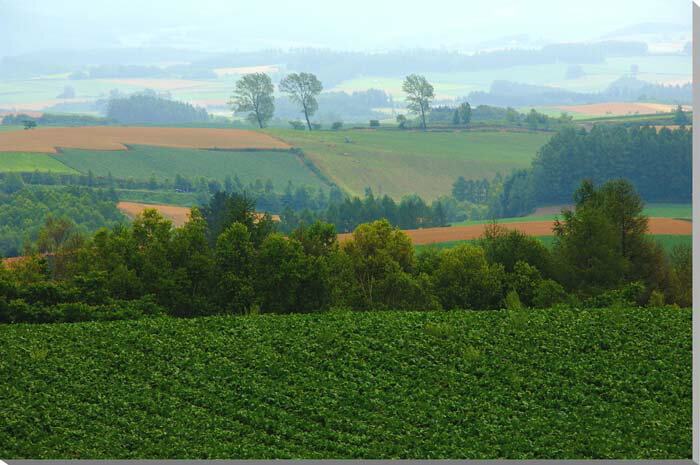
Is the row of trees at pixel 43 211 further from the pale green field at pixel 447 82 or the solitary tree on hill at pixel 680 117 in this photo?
the solitary tree on hill at pixel 680 117

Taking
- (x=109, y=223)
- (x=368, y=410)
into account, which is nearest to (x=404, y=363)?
(x=368, y=410)

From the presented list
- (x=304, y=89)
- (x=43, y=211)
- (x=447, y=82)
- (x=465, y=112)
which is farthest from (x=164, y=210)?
(x=465, y=112)

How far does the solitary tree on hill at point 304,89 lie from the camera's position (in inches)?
1927

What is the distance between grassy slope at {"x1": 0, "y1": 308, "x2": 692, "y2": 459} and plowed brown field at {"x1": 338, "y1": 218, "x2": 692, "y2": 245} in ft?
55.8

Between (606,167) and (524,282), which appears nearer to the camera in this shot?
(524,282)

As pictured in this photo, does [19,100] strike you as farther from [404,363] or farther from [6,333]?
[404,363]

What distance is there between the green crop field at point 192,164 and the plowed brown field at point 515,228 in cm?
1270

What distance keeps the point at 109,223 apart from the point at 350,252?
14542mm

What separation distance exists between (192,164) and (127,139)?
13.3 feet

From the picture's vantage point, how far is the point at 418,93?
1966 inches

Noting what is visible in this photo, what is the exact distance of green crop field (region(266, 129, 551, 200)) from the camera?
167ft

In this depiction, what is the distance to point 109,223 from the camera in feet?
122

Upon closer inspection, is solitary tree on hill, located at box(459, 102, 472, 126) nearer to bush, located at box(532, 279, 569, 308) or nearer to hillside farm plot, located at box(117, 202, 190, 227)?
hillside farm plot, located at box(117, 202, 190, 227)

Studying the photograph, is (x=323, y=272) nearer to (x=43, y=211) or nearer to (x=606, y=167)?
(x=43, y=211)
